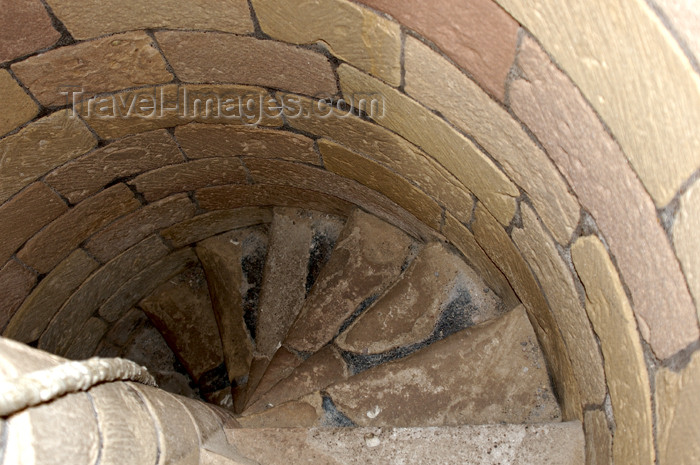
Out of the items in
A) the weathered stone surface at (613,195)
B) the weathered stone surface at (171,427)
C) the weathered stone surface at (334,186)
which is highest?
the weathered stone surface at (613,195)

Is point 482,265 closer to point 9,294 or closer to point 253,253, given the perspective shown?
point 253,253

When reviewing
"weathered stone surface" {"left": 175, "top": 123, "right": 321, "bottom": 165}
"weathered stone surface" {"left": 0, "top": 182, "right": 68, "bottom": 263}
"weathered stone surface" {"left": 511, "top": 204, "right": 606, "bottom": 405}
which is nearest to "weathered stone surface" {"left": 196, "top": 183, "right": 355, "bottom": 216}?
"weathered stone surface" {"left": 175, "top": 123, "right": 321, "bottom": 165}

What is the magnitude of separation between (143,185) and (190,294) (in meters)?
1.67

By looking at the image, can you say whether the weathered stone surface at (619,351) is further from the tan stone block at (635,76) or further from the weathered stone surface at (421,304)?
the weathered stone surface at (421,304)

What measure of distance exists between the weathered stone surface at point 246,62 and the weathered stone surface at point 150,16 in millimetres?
62

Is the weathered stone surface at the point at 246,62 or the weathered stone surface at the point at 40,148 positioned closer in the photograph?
the weathered stone surface at the point at 246,62

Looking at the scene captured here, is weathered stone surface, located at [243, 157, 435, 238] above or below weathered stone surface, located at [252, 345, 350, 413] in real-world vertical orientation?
above

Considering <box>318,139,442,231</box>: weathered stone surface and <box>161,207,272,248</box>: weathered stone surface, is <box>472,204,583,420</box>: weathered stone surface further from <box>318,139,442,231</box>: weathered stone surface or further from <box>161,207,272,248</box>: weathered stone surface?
<box>161,207,272,248</box>: weathered stone surface

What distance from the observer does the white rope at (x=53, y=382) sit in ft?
3.42

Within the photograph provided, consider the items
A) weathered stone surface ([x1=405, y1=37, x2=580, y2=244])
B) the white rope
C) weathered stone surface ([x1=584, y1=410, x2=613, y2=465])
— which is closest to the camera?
the white rope

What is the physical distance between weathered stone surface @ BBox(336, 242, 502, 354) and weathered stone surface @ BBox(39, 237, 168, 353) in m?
1.62

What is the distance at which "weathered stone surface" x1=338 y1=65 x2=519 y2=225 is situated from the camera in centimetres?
215

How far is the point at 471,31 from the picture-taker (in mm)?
1708

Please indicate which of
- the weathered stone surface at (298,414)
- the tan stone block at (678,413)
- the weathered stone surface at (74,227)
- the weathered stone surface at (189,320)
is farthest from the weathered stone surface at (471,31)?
the weathered stone surface at (189,320)
